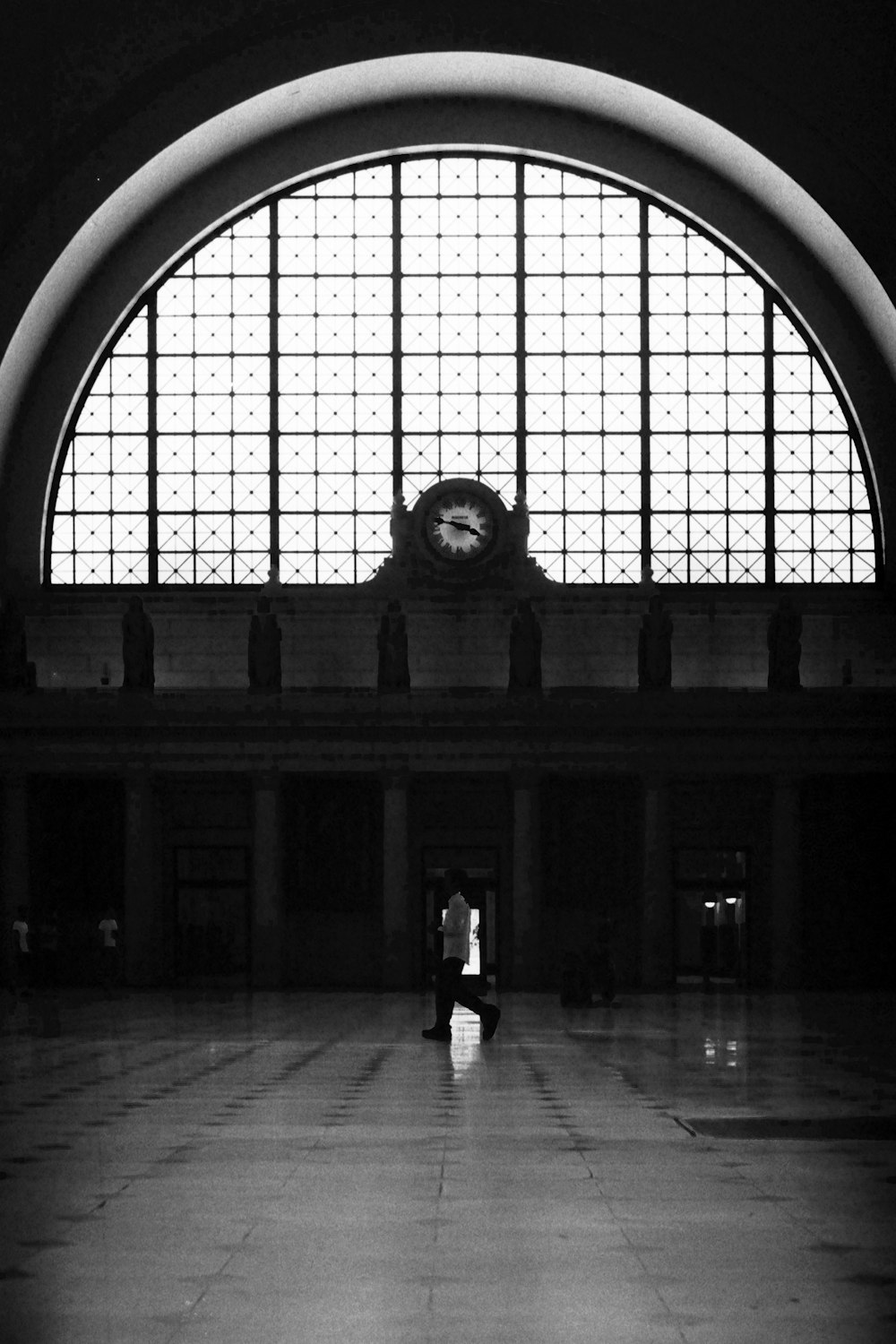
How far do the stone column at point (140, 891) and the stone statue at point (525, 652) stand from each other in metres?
7.93

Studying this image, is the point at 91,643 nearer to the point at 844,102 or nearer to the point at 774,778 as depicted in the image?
the point at 774,778

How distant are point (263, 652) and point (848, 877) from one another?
1376 centimetres

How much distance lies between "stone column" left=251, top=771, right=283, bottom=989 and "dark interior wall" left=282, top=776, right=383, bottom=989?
2.53 metres

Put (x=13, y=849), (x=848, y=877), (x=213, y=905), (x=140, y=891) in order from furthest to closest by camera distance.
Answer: (x=213, y=905)
(x=848, y=877)
(x=140, y=891)
(x=13, y=849)

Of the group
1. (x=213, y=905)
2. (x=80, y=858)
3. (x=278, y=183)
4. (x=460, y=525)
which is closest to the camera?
(x=80, y=858)

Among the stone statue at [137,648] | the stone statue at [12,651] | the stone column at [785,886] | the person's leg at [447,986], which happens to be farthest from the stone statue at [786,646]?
the person's leg at [447,986]

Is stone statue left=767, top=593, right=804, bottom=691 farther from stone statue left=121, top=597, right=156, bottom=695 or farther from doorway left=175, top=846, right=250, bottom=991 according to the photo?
stone statue left=121, top=597, right=156, bottom=695

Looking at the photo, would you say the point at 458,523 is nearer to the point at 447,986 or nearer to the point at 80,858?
the point at 80,858

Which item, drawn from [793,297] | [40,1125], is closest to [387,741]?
[793,297]

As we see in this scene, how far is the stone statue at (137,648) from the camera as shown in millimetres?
44875

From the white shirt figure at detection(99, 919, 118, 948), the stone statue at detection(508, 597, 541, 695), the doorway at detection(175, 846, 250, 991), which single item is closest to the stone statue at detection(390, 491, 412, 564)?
the stone statue at detection(508, 597, 541, 695)

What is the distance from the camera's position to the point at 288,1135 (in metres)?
13.5

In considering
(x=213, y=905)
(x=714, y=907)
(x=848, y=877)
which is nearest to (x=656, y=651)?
(x=714, y=907)

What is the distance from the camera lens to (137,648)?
44.9 m
